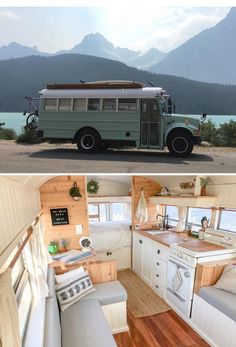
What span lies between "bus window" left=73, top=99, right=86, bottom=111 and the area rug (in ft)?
11.8

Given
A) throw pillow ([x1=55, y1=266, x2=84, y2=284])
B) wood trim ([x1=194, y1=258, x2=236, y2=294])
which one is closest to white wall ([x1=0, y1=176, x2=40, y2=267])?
throw pillow ([x1=55, y1=266, x2=84, y2=284])

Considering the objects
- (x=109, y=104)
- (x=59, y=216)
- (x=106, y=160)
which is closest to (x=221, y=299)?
(x=106, y=160)

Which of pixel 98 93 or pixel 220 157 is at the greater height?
pixel 98 93

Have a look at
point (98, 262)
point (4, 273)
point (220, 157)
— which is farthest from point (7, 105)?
point (98, 262)

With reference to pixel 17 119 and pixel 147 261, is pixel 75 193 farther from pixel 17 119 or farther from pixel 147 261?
pixel 17 119

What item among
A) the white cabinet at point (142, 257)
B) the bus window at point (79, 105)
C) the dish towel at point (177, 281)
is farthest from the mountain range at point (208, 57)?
the white cabinet at point (142, 257)

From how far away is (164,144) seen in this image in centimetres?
168

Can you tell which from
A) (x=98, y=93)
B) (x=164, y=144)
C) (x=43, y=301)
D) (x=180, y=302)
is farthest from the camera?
(x=180, y=302)

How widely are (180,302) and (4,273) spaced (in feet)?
10.6

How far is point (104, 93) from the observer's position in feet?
5.17

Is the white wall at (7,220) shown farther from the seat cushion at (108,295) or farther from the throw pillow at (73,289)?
the seat cushion at (108,295)

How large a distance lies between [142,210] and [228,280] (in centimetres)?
268

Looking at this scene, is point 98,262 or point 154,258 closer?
point 98,262

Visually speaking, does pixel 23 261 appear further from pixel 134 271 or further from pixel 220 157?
pixel 134 271
